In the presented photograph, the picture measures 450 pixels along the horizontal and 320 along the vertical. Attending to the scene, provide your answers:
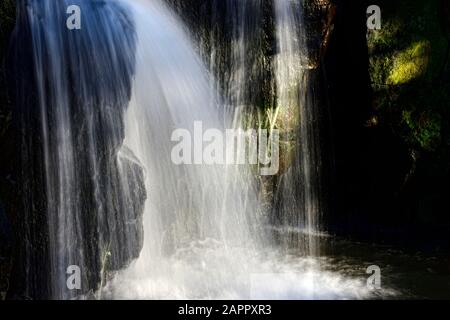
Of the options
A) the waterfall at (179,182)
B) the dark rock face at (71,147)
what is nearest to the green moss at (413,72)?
the waterfall at (179,182)

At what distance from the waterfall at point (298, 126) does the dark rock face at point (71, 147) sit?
12.7 feet

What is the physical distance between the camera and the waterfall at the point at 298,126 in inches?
363

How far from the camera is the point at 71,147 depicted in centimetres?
568

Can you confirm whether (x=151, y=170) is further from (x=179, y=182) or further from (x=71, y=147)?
(x=71, y=147)

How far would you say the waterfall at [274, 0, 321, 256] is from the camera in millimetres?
9219

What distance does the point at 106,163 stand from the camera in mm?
6059

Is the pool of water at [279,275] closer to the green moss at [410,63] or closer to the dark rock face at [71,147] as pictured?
the dark rock face at [71,147]

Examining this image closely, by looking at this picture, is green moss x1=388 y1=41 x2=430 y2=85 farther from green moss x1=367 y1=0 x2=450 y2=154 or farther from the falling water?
the falling water

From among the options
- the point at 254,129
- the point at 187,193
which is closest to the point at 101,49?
the point at 187,193
